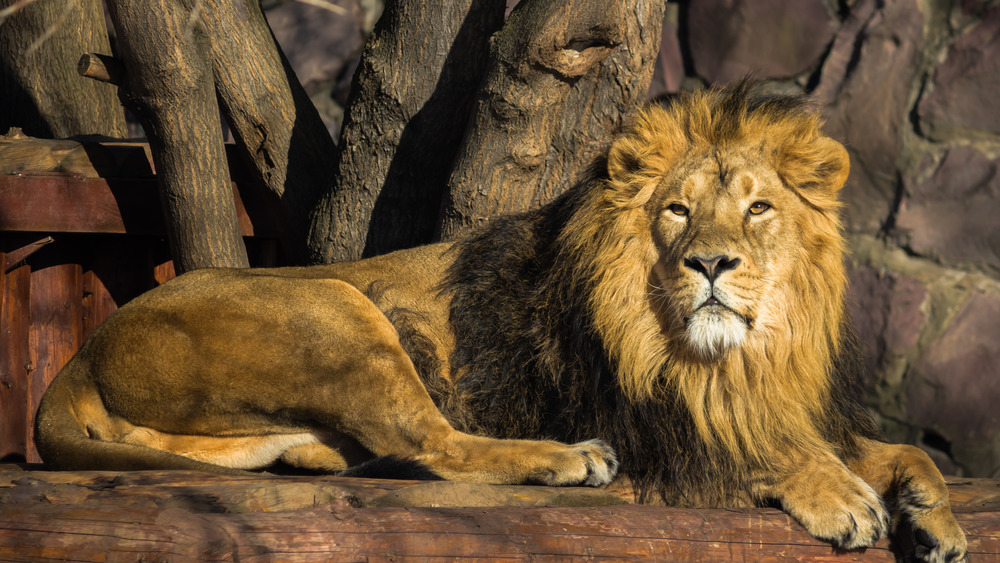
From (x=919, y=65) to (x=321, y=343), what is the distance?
4537mm

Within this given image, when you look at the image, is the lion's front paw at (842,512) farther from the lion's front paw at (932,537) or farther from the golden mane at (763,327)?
the golden mane at (763,327)

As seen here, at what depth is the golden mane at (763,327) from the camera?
3141 millimetres

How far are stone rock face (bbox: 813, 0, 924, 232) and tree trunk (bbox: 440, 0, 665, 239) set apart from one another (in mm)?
2467

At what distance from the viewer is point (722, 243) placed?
2.93 meters

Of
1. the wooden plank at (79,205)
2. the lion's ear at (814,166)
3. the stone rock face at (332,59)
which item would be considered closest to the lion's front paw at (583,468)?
the lion's ear at (814,166)

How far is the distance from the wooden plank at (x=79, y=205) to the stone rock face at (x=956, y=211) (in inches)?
172

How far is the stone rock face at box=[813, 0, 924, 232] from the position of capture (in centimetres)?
605

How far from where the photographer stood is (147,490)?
250cm

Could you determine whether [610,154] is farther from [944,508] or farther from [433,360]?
[944,508]

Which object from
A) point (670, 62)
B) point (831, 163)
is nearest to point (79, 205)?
point (831, 163)

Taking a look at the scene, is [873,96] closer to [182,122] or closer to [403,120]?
[403,120]

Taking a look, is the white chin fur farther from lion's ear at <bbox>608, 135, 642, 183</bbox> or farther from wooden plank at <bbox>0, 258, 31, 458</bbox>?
wooden plank at <bbox>0, 258, 31, 458</bbox>

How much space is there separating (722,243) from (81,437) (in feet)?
6.82

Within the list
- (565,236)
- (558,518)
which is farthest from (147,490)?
(565,236)
